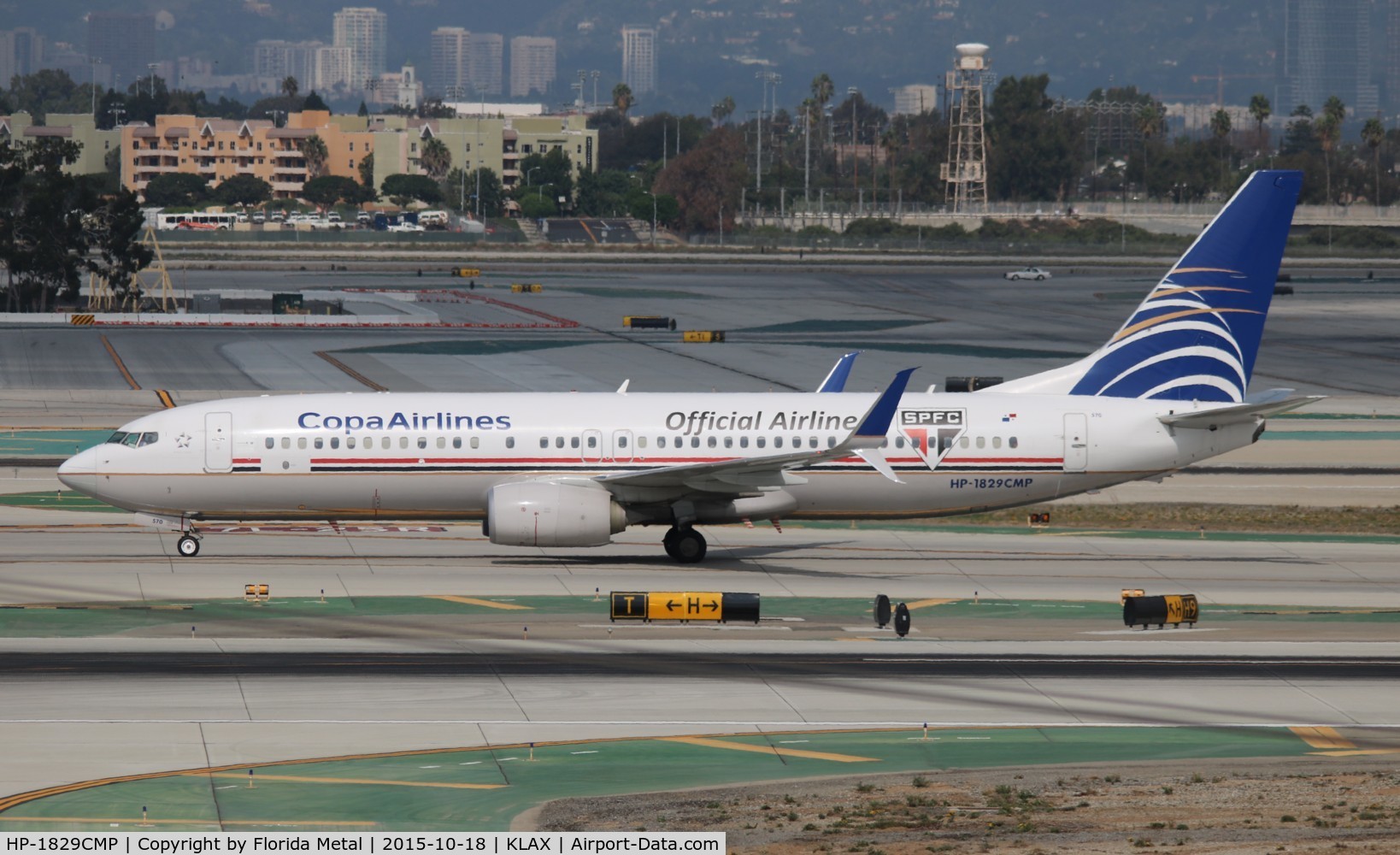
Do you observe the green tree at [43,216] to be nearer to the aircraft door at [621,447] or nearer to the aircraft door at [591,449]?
the aircraft door at [591,449]

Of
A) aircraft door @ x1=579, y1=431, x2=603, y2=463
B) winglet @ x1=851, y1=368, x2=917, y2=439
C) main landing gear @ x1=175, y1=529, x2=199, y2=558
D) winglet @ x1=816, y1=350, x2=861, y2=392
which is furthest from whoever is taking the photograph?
winglet @ x1=816, y1=350, x2=861, y2=392

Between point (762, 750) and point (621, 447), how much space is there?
16767mm

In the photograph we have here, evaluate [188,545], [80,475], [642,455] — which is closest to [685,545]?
[642,455]

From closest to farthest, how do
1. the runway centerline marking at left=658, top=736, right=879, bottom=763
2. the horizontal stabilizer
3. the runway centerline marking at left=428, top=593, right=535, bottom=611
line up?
the runway centerline marking at left=658, top=736, right=879, bottom=763 → the runway centerline marking at left=428, top=593, right=535, bottom=611 → the horizontal stabilizer

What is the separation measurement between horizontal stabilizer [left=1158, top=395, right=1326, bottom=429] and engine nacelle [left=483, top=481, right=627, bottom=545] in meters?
14.8

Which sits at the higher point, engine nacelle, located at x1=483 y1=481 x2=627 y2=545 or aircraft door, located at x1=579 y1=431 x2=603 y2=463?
aircraft door, located at x1=579 y1=431 x2=603 y2=463

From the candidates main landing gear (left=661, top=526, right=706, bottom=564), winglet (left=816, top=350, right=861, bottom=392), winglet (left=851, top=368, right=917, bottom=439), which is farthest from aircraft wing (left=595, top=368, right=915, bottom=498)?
winglet (left=816, top=350, right=861, bottom=392)

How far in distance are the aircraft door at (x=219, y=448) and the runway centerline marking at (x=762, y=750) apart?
61.3 feet

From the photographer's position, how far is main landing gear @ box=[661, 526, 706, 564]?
44594mm

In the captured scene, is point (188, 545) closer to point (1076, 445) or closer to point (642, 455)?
point (642, 455)

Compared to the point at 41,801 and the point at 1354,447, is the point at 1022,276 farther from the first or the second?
the point at 41,801

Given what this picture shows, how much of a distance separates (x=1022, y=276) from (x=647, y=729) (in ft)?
499

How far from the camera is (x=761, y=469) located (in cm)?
4281

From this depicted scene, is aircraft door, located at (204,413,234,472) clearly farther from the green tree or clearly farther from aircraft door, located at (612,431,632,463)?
the green tree
